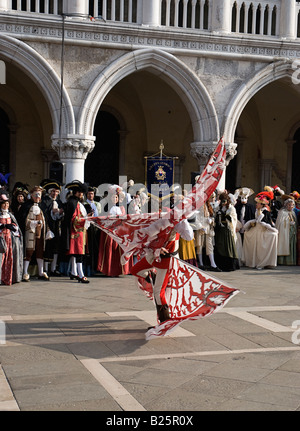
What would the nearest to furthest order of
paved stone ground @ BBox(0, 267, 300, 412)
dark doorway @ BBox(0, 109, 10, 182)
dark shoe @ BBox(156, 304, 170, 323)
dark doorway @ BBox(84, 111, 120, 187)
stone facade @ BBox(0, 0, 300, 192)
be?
paved stone ground @ BBox(0, 267, 300, 412) < dark shoe @ BBox(156, 304, 170, 323) < stone facade @ BBox(0, 0, 300, 192) < dark doorway @ BBox(0, 109, 10, 182) < dark doorway @ BBox(84, 111, 120, 187)

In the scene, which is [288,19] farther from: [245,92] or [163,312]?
[163,312]

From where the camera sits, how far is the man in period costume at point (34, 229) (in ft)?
33.8

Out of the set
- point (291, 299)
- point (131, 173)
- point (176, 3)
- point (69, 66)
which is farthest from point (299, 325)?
point (131, 173)

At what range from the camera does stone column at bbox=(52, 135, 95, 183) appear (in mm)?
13023

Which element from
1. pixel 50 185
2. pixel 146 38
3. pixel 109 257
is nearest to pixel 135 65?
pixel 146 38

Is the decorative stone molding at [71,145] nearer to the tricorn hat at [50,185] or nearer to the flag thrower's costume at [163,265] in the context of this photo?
the tricorn hat at [50,185]

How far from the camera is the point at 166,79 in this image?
1395 cm

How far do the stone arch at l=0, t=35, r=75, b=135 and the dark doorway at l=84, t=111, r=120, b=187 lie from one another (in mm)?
4210

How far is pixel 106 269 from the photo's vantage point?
11.0 metres

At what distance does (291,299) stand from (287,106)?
998cm

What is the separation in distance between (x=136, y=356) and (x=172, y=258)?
1358mm

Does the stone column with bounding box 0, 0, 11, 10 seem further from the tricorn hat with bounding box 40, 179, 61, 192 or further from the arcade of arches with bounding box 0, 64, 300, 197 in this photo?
the tricorn hat with bounding box 40, 179, 61, 192

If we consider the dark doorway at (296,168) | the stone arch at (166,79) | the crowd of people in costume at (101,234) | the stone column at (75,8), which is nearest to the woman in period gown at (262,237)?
the crowd of people in costume at (101,234)

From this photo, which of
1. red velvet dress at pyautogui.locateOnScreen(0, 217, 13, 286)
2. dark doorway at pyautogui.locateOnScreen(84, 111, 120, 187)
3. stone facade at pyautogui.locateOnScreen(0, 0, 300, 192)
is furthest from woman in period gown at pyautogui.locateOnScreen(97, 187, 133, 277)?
dark doorway at pyautogui.locateOnScreen(84, 111, 120, 187)
